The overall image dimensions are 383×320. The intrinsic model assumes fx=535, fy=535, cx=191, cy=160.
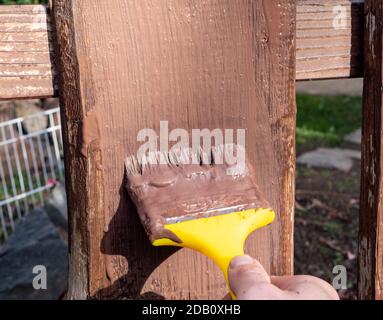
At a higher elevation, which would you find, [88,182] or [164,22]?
[164,22]

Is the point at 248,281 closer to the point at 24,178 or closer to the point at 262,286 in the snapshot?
the point at 262,286

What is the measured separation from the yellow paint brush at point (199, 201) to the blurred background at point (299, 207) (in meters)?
1.96

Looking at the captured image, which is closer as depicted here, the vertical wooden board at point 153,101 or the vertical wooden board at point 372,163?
the vertical wooden board at point 153,101

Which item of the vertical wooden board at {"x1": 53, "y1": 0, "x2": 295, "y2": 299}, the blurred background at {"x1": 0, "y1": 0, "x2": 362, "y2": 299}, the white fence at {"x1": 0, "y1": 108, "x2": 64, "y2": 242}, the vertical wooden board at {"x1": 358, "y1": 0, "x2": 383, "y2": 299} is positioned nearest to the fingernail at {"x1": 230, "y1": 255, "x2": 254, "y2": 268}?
the vertical wooden board at {"x1": 53, "y1": 0, "x2": 295, "y2": 299}

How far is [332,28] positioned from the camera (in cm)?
94

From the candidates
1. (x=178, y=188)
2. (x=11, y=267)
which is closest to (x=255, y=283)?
(x=178, y=188)

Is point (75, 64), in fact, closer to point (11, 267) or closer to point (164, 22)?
point (164, 22)

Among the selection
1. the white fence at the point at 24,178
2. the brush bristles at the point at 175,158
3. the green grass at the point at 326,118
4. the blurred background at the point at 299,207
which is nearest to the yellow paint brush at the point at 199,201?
the brush bristles at the point at 175,158

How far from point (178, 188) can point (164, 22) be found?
0.25 metres

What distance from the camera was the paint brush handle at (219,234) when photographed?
764 millimetres

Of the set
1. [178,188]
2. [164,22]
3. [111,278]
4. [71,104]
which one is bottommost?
[111,278]

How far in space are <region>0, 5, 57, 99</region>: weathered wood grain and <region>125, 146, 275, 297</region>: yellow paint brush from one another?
19 cm

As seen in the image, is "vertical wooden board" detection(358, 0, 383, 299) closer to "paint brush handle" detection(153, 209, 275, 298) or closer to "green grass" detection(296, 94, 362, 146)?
"paint brush handle" detection(153, 209, 275, 298)

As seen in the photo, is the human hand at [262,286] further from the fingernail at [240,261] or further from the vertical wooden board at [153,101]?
the vertical wooden board at [153,101]
